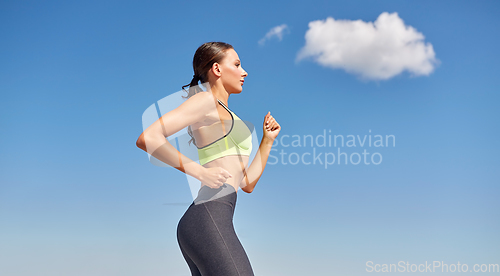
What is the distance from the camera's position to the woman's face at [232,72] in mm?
2863

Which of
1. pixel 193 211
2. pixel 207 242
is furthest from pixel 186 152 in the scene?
pixel 207 242

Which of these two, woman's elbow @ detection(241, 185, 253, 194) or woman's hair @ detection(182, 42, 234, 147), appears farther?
woman's elbow @ detection(241, 185, 253, 194)

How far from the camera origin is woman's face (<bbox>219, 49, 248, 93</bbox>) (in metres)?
2.86

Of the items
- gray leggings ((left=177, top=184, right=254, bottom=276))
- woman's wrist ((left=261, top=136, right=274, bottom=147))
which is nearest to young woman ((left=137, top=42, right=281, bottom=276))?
gray leggings ((left=177, top=184, right=254, bottom=276))

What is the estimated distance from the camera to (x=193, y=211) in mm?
2359

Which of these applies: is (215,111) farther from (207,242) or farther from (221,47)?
(207,242)

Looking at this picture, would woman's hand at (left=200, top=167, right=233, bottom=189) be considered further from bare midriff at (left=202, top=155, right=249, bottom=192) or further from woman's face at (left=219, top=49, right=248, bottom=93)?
woman's face at (left=219, top=49, right=248, bottom=93)

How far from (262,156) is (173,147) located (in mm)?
970

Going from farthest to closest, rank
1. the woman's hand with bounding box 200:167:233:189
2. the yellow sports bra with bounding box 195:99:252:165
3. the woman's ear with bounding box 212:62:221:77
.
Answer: the woman's ear with bounding box 212:62:221:77 → the yellow sports bra with bounding box 195:99:252:165 → the woman's hand with bounding box 200:167:233:189

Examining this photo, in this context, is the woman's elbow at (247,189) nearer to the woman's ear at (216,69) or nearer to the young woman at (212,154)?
the young woman at (212,154)

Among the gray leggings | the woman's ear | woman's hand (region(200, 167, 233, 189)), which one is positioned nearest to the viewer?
the gray leggings

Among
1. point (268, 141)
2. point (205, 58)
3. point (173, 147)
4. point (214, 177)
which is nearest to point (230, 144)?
point (214, 177)

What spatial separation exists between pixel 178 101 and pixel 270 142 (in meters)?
0.86

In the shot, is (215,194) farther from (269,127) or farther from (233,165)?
(269,127)
